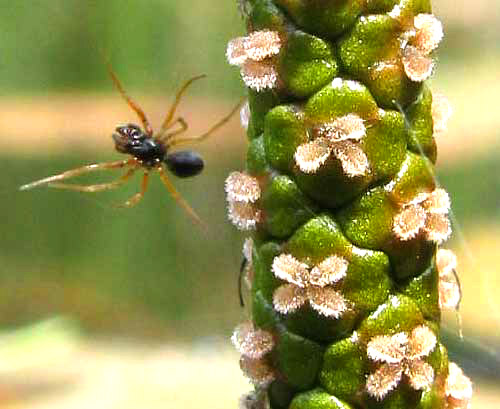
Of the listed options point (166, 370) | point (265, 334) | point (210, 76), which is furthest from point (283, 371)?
point (210, 76)

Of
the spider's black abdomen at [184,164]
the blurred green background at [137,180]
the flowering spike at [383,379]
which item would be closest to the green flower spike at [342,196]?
the flowering spike at [383,379]

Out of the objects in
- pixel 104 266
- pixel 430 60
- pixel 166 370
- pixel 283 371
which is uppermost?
pixel 430 60

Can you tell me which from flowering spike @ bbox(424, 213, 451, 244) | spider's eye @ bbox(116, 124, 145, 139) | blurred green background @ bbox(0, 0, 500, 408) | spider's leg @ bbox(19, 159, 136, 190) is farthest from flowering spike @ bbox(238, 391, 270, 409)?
blurred green background @ bbox(0, 0, 500, 408)

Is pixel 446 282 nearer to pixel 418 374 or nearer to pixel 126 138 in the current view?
pixel 418 374

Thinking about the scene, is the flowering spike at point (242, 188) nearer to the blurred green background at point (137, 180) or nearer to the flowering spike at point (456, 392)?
the flowering spike at point (456, 392)

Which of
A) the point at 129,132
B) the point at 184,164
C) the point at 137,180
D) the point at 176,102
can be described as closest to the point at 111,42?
the point at 137,180

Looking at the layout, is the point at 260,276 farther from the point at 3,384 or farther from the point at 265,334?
the point at 3,384

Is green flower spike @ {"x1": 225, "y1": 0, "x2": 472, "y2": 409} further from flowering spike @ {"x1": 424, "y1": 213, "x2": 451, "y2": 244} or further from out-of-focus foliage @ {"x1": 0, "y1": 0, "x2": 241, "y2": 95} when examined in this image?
out-of-focus foliage @ {"x1": 0, "y1": 0, "x2": 241, "y2": 95}
